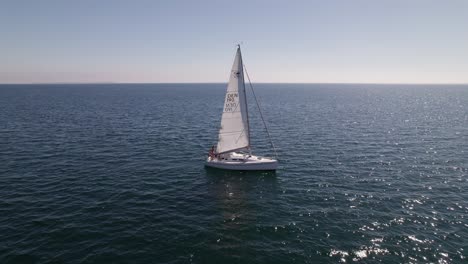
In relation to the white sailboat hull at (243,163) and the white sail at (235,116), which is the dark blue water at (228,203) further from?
the white sail at (235,116)

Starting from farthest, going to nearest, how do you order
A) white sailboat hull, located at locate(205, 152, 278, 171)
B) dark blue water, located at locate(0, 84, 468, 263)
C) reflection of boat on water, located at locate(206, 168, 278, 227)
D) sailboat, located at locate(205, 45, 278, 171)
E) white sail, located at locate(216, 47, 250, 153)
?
white sailboat hull, located at locate(205, 152, 278, 171) < sailboat, located at locate(205, 45, 278, 171) < white sail, located at locate(216, 47, 250, 153) < reflection of boat on water, located at locate(206, 168, 278, 227) < dark blue water, located at locate(0, 84, 468, 263)

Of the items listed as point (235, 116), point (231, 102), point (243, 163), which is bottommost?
point (243, 163)

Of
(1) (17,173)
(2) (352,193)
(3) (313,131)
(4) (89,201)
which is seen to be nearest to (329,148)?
(3) (313,131)

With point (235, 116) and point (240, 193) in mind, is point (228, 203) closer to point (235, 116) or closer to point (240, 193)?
point (240, 193)

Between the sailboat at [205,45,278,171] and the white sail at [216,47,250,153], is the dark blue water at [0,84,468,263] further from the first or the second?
the white sail at [216,47,250,153]

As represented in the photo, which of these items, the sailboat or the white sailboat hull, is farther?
the white sailboat hull

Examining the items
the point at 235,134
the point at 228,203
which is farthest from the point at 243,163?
the point at 228,203

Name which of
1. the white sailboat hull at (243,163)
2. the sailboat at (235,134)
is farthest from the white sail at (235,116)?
the white sailboat hull at (243,163)

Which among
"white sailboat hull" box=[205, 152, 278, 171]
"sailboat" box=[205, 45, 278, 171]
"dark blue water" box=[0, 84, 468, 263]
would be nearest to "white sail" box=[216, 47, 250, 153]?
"sailboat" box=[205, 45, 278, 171]
